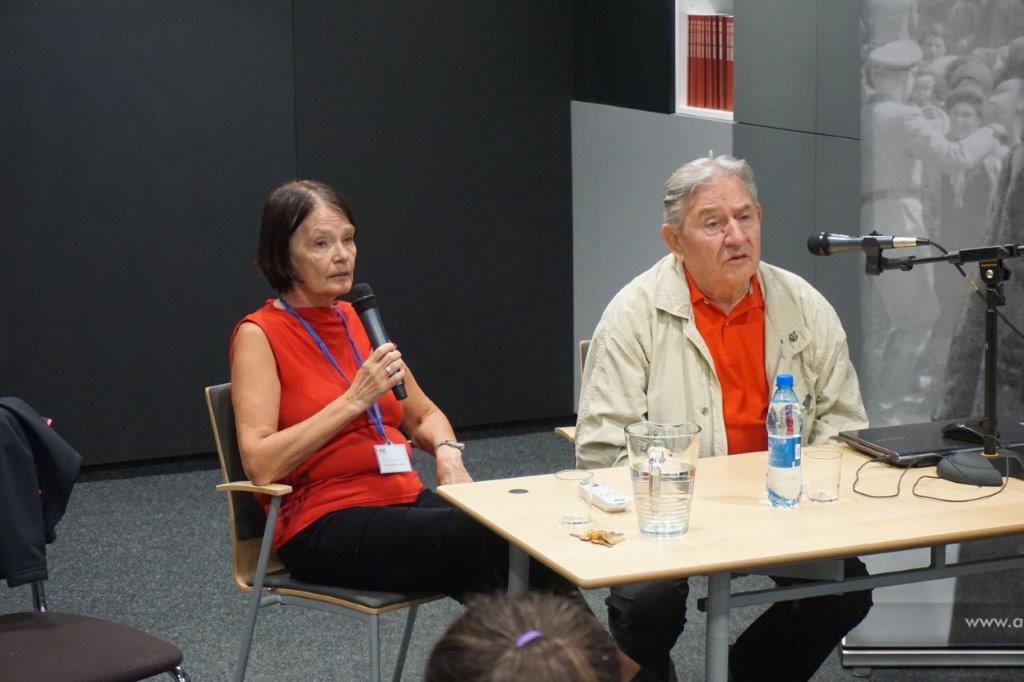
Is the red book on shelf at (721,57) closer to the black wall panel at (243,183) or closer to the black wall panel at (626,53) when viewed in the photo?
the black wall panel at (626,53)

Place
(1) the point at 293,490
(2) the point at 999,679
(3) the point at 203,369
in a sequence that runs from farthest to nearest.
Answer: (3) the point at 203,369, (2) the point at 999,679, (1) the point at 293,490

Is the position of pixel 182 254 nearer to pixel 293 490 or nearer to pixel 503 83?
pixel 503 83

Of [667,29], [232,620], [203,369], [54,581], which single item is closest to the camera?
[232,620]

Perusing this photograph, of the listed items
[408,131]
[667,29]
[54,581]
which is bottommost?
[54,581]

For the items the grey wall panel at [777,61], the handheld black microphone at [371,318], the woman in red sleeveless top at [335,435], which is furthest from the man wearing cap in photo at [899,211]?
the handheld black microphone at [371,318]

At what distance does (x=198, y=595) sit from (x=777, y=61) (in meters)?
2.50

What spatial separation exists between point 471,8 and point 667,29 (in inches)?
44.3

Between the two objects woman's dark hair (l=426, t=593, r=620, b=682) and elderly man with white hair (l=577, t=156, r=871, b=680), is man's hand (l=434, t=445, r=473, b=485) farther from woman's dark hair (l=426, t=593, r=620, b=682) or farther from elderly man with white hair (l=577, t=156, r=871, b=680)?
woman's dark hair (l=426, t=593, r=620, b=682)

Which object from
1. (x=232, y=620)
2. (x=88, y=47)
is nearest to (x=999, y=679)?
(x=232, y=620)

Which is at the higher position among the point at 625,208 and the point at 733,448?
the point at 625,208

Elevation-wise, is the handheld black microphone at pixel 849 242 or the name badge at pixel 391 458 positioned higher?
the handheld black microphone at pixel 849 242

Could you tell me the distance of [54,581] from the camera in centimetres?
423

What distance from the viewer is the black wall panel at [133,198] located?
5.43 metres

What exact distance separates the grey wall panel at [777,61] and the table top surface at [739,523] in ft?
5.59
